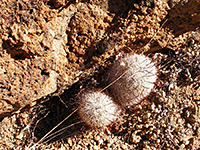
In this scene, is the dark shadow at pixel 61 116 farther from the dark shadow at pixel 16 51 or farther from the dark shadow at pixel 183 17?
the dark shadow at pixel 183 17

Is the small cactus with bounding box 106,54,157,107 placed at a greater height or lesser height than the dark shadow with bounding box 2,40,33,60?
lesser

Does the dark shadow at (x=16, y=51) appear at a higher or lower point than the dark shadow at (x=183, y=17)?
higher

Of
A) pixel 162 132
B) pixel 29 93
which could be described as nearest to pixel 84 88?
pixel 29 93

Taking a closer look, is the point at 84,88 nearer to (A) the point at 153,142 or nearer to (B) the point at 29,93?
(B) the point at 29,93

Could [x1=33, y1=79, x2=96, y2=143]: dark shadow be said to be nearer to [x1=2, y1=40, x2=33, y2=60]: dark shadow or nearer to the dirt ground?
the dirt ground

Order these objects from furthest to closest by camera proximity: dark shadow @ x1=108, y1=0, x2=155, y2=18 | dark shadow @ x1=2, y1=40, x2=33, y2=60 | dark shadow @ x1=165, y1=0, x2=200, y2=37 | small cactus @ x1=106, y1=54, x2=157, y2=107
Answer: small cactus @ x1=106, y1=54, x2=157, y2=107 < dark shadow @ x1=165, y1=0, x2=200, y2=37 < dark shadow @ x1=108, y1=0, x2=155, y2=18 < dark shadow @ x1=2, y1=40, x2=33, y2=60

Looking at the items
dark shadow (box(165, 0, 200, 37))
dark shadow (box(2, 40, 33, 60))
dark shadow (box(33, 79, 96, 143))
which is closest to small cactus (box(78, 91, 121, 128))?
dark shadow (box(33, 79, 96, 143))

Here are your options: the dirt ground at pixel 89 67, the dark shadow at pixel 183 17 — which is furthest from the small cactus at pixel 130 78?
the dark shadow at pixel 183 17

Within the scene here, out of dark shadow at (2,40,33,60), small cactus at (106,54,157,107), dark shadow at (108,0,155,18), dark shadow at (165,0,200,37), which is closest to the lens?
dark shadow at (2,40,33,60)
